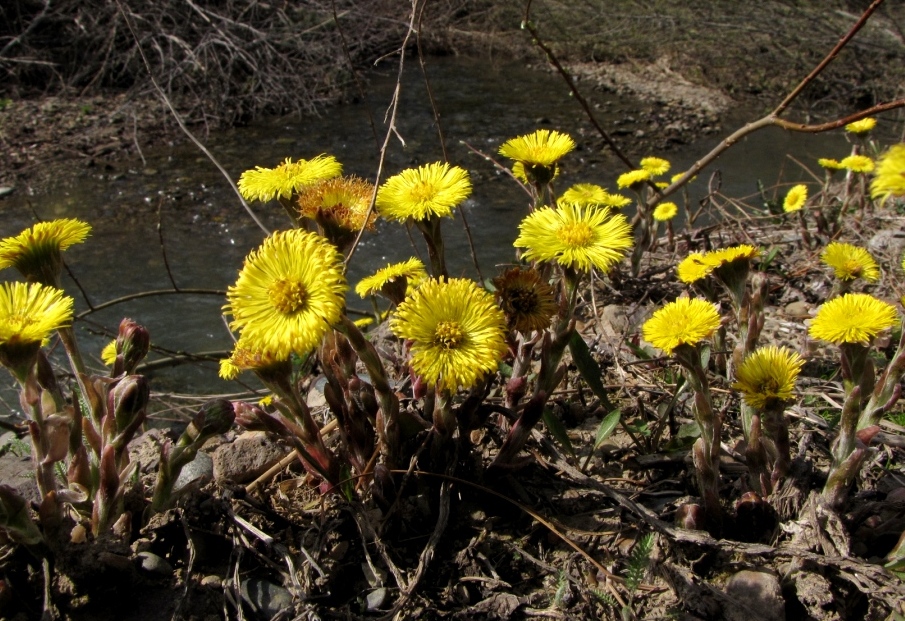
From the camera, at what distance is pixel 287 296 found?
111 centimetres

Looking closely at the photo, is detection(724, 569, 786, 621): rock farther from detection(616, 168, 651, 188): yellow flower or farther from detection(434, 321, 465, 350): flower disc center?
detection(616, 168, 651, 188): yellow flower

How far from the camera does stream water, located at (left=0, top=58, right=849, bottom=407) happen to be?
12.4 ft

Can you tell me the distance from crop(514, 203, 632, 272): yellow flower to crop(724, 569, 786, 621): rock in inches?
24.8

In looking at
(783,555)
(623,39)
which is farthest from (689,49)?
(783,555)

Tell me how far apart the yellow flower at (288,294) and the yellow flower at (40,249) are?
1.67 feet

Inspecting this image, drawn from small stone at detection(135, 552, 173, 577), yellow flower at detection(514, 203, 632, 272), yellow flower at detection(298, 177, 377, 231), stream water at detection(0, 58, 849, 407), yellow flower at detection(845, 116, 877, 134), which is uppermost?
yellow flower at detection(298, 177, 377, 231)

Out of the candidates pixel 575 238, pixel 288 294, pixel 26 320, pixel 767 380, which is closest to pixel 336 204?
pixel 288 294

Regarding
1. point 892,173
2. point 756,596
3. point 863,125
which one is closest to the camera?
point 892,173

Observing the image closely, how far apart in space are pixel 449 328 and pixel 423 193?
0.34 metres

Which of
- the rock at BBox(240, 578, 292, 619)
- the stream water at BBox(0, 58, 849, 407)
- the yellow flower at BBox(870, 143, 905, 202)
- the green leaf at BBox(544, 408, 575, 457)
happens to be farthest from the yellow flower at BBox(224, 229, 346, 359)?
the stream water at BBox(0, 58, 849, 407)

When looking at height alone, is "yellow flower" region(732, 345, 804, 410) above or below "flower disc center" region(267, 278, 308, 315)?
below

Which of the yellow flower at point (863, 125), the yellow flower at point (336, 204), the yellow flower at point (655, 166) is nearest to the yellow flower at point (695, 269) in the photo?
the yellow flower at point (336, 204)

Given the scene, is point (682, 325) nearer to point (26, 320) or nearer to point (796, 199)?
point (26, 320)

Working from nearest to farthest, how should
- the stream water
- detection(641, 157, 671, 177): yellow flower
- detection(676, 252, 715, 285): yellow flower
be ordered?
detection(676, 252, 715, 285): yellow flower → detection(641, 157, 671, 177): yellow flower → the stream water
